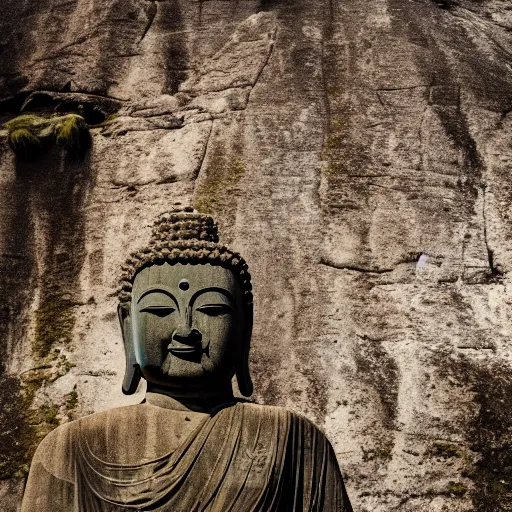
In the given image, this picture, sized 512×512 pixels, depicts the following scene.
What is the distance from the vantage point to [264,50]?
1173 centimetres

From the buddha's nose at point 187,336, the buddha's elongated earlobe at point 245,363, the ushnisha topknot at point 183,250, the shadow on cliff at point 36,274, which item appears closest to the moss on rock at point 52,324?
the shadow on cliff at point 36,274

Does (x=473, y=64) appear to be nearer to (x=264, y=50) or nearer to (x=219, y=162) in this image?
(x=264, y=50)

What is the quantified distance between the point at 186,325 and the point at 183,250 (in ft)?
1.26

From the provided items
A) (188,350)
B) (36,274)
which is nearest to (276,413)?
(188,350)

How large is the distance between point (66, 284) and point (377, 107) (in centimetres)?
288

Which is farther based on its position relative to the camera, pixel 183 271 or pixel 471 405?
pixel 471 405

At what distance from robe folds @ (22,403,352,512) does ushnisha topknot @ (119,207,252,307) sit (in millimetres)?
625

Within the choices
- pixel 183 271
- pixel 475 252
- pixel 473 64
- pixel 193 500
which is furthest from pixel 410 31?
pixel 193 500

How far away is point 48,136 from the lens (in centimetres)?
1102

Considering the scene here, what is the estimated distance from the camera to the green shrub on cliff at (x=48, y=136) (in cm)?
1090

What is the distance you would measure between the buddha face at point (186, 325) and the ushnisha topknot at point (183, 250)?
4 cm

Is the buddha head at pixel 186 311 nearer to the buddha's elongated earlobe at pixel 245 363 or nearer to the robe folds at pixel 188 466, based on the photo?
the buddha's elongated earlobe at pixel 245 363

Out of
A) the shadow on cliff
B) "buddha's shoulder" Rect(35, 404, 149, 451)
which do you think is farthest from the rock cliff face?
"buddha's shoulder" Rect(35, 404, 149, 451)

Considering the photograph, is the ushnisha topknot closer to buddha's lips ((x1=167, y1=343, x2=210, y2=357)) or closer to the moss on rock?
buddha's lips ((x1=167, y1=343, x2=210, y2=357))
